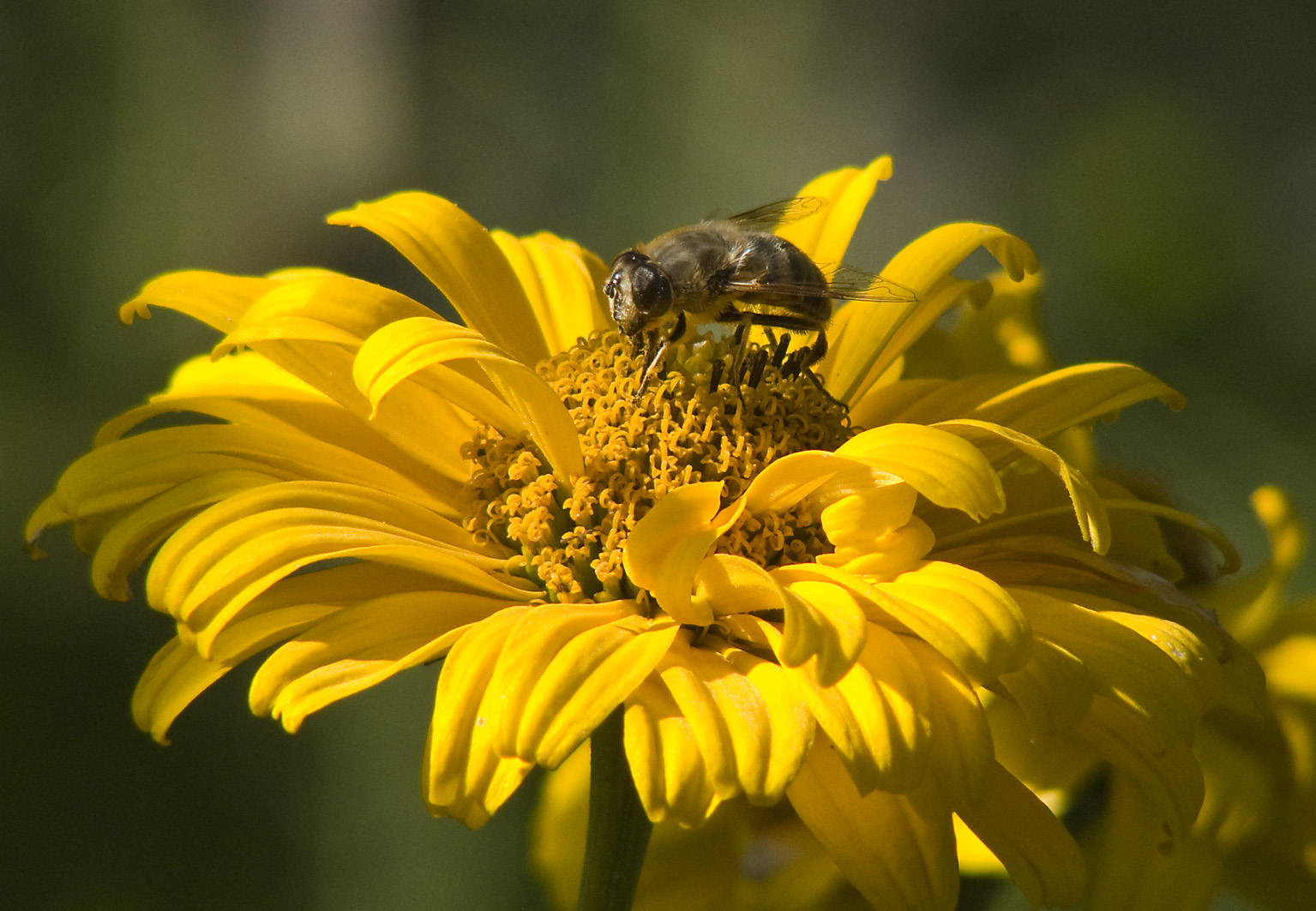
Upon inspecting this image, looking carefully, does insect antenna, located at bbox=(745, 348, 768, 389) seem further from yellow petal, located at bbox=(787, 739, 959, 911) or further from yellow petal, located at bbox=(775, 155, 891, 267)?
yellow petal, located at bbox=(787, 739, 959, 911)

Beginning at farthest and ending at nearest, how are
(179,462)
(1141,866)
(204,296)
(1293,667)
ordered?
(1293,667) → (1141,866) → (204,296) → (179,462)

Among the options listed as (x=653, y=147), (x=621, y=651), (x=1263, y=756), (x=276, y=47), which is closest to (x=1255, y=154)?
(x=653, y=147)

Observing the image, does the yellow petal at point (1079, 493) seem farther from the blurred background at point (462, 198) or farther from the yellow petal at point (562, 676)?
the blurred background at point (462, 198)

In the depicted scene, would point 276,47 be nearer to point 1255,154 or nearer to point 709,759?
point 1255,154

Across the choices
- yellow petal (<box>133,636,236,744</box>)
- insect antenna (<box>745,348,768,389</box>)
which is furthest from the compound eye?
yellow petal (<box>133,636,236,744</box>)

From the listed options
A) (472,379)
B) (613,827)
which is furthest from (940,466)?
(472,379)

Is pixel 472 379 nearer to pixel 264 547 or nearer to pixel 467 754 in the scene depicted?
pixel 264 547

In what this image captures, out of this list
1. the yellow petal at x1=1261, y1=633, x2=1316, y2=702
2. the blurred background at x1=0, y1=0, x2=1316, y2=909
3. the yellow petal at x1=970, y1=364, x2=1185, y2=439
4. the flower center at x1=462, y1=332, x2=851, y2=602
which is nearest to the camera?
the flower center at x1=462, y1=332, x2=851, y2=602

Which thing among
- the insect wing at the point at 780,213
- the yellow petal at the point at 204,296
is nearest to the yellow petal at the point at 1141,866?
the insect wing at the point at 780,213

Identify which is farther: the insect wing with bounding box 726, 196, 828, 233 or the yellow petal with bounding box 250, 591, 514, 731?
the insect wing with bounding box 726, 196, 828, 233
